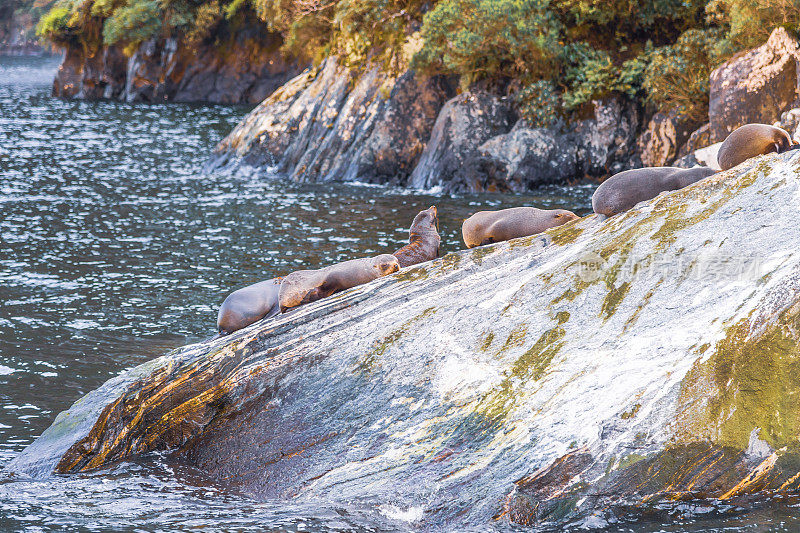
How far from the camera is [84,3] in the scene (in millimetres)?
49656

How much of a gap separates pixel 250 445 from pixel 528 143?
14.6m

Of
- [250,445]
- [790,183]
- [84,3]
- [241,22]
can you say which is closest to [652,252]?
[790,183]

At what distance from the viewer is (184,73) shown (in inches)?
1865

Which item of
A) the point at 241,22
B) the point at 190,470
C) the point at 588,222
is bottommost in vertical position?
the point at 190,470

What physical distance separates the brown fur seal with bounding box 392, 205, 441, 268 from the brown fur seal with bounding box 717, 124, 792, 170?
3417mm

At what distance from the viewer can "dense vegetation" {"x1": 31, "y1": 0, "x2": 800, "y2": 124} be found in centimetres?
1883

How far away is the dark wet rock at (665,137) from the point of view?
18781 millimetres

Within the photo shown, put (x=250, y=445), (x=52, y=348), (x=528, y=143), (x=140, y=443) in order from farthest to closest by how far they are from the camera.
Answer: (x=528, y=143), (x=52, y=348), (x=140, y=443), (x=250, y=445)

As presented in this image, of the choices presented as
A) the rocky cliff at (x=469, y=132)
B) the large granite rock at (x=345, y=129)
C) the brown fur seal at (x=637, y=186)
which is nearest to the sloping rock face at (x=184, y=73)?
the large granite rock at (x=345, y=129)

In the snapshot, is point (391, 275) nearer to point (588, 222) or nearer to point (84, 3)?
point (588, 222)

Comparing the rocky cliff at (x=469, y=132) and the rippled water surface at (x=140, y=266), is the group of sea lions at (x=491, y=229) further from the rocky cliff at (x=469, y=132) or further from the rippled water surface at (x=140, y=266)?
the rocky cliff at (x=469, y=132)

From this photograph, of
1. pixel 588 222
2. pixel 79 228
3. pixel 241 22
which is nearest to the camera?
pixel 588 222

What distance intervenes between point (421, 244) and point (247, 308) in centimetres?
227

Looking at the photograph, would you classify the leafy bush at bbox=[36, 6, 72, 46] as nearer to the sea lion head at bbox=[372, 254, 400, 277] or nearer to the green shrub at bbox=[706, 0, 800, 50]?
the green shrub at bbox=[706, 0, 800, 50]
